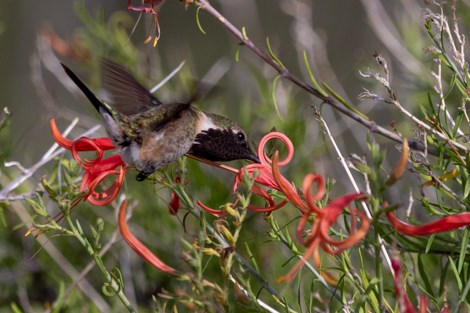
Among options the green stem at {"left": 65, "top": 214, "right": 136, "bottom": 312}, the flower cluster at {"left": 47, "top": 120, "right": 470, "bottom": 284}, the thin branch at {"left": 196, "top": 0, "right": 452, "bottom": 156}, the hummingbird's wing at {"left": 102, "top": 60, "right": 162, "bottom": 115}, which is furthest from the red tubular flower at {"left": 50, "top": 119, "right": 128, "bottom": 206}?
the hummingbird's wing at {"left": 102, "top": 60, "right": 162, "bottom": 115}

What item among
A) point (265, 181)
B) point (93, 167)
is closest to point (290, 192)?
point (265, 181)

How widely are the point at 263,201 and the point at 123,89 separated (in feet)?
2.24

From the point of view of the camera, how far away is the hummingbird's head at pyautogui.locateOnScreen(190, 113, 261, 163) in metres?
2.07

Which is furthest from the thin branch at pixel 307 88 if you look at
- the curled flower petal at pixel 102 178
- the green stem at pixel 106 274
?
the green stem at pixel 106 274

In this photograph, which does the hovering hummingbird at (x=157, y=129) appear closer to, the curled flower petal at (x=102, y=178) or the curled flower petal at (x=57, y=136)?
the curled flower petal at (x=102, y=178)

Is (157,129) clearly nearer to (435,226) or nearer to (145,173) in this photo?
(145,173)

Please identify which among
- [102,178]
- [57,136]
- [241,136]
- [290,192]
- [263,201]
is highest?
[57,136]

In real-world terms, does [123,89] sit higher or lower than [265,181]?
higher

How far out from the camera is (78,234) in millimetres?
1466

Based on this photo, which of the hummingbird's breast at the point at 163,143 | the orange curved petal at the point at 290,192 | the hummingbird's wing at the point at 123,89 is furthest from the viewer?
the hummingbird's wing at the point at 123,89

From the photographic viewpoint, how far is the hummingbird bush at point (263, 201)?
1.42 metres

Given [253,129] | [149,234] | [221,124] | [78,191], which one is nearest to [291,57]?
[253,129]

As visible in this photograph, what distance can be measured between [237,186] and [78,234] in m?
0.31

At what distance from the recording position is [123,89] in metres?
2.29
